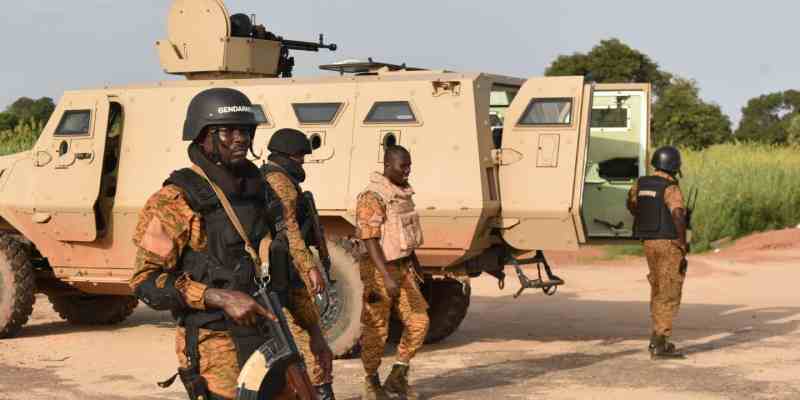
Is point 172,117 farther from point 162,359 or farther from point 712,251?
point 712,251

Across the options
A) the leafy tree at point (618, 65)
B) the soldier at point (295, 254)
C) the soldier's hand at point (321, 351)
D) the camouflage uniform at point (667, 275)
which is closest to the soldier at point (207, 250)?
the soldier at point (295, 254)

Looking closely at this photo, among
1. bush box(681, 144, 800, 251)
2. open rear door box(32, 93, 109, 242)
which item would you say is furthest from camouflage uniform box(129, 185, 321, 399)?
bush box(681, 144, 800, 251)

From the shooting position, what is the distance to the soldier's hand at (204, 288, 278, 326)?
15.4 ft

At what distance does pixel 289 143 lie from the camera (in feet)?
26.9

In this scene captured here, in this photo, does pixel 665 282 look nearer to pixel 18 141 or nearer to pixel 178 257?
pixel 178 257

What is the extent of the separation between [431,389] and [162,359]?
2678 mm

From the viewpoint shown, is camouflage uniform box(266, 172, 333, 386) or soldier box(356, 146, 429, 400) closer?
camouflage uniform box(266, 172, 333, 386)

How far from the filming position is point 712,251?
2195 cm

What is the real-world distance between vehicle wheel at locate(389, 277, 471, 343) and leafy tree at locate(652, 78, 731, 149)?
34.0 meters

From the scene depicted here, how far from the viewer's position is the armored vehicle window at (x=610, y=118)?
1197 cm

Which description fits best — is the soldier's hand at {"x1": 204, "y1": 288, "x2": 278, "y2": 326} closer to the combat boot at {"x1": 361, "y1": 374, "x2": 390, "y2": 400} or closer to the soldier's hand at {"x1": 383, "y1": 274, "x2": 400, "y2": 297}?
the soldier's hand at {"x1": 383, "y1": 274, "x2": 400, "y2": 297}

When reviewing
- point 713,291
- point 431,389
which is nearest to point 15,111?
point 713,291

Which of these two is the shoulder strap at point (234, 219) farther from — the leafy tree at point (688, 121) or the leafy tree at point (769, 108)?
the leafy tree at point (769, 108)

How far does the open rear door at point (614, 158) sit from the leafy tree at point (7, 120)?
23.9 meters
